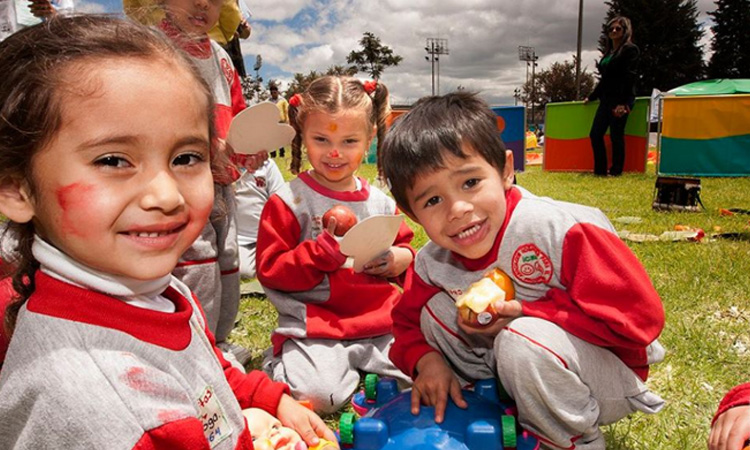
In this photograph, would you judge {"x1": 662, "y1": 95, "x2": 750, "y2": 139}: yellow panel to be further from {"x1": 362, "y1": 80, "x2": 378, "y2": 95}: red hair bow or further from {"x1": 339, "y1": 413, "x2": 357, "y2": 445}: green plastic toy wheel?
{"x1": 339, "y1": 413, "x2": 357, "y2": 445}: green plastic toy wheel

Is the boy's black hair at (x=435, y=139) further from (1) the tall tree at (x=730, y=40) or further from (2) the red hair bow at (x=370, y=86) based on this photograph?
(1) the tall tree at (x=730, y=40)

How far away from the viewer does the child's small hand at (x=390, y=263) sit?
86.7 inches

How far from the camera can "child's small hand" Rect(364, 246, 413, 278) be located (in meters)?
2.20

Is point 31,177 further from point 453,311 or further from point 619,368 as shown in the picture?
point 619,368

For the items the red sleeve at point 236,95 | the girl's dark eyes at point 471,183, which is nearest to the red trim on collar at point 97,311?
the girl's dark eyes at point 471,183

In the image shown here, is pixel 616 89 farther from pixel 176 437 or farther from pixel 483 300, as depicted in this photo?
pixel 176 437

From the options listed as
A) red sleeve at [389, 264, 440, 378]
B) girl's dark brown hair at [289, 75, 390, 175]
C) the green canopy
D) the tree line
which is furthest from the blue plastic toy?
the tree line

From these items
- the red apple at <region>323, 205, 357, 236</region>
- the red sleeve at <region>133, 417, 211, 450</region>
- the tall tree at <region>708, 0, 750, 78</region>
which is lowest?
the red sleeve at <region>133, 417, 211, 450</region>

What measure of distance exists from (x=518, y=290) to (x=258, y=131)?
1.10 meters

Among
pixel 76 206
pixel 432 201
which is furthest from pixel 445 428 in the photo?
pixel 76 206

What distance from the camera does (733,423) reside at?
1171 mm

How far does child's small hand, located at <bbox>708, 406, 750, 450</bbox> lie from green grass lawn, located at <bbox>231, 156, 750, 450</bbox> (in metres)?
0.37

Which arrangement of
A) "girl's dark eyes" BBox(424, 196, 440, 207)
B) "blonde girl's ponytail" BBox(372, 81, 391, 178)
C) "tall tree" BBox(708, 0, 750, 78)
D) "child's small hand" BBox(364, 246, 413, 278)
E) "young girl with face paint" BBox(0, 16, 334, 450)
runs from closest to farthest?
"young girl with face paint" BBox(0, 16, 334, 450)
"girl's dark eyes" BBox(424, 196, 440, 207)
"child's small hand" BBox(364, 246, 413, 278)
"blonde girl's ponytail" BBox(372, 81, 391, 178)
"tall tree" BBox(708, 0, 750, 78)

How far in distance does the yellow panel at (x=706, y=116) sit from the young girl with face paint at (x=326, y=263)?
7.50 meters
